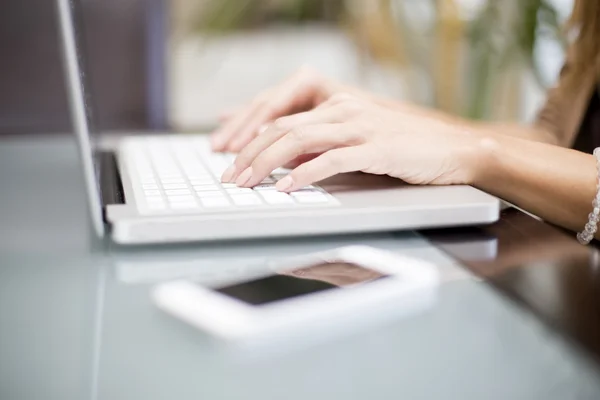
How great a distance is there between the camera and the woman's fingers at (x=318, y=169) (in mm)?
633

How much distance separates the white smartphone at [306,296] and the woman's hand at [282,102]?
0.45 m

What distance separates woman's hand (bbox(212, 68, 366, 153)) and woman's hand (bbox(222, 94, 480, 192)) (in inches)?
9.4

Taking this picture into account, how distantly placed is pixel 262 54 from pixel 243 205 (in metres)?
1.53

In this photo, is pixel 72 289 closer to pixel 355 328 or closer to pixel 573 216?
pixel 355 328

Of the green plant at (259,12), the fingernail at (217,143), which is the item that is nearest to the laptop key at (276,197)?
the fingernail at (217,143)

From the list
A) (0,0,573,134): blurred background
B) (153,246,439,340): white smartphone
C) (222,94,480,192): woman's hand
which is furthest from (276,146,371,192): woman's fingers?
(0,0,573,134): blurred background

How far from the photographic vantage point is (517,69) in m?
1.77

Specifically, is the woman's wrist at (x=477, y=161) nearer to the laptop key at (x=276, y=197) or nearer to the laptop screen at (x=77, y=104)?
the laptop key at (x=276, y=197)

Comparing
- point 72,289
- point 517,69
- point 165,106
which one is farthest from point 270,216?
point 517,69

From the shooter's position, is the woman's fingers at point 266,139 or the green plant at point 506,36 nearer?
the woman's fingers at point 266,139

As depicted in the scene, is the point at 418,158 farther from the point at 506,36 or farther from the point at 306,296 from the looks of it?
the point at 506,36

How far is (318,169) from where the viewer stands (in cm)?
63

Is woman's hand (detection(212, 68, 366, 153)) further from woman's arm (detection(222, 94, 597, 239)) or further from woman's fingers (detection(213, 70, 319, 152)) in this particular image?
woman's arm (detection(222, 94, 597, 239))

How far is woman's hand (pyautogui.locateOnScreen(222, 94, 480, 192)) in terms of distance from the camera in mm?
645
